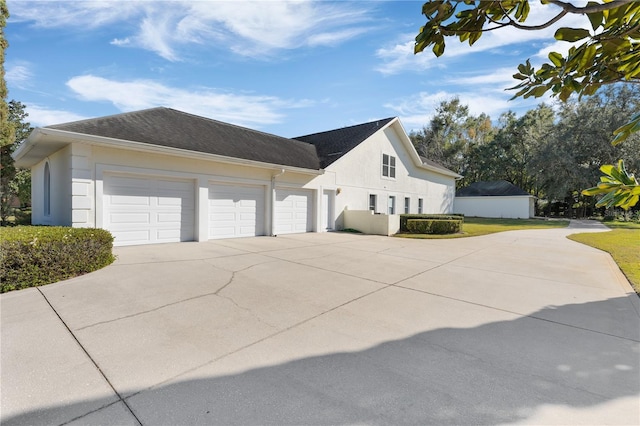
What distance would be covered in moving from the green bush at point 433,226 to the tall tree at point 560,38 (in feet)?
A: 44.9

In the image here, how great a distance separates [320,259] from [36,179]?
44.6 feet

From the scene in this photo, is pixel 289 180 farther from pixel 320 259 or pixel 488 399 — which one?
pixel 488 399

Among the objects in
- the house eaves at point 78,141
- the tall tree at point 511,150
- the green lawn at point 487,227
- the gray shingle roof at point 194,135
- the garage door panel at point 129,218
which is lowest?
the green lawn at point 487,227

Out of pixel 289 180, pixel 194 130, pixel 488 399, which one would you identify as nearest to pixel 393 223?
pixel 289 180

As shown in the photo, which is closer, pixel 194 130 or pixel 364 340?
pixel 364 340

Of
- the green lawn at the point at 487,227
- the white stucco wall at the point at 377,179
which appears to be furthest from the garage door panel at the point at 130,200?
the green lawn at the point at 487,227

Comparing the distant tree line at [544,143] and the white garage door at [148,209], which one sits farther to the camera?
the distant tree line at [544,143]

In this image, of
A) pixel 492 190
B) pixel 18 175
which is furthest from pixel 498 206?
pixel 18 175

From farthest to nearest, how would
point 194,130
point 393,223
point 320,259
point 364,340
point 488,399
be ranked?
point 393,223 < point 194,130 < point 320,259 < point 364,340 < point 488,399

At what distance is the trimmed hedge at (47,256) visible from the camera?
4926 mm

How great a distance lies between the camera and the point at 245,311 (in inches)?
167

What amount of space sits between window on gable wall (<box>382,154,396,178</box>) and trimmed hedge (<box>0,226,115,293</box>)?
15.8m

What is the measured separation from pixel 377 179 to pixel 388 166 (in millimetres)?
1548

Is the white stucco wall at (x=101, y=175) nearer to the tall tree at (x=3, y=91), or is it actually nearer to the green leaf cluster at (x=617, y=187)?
the tall tree at (x=3, y=91)
